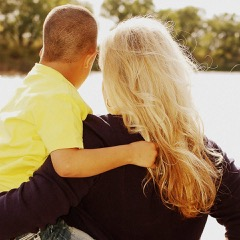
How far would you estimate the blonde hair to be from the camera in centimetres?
153

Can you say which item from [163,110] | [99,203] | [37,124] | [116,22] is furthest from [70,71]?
[116,22]

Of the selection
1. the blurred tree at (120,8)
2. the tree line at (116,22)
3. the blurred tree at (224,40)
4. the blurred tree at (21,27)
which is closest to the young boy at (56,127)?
the tree line at (116,22)

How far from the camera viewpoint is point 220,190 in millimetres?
1647

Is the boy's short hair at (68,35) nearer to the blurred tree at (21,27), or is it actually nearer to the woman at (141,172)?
the woman at (141,172)

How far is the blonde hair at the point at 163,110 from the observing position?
1.53 m

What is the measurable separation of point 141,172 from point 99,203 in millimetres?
166

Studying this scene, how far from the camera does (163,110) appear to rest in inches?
61.1

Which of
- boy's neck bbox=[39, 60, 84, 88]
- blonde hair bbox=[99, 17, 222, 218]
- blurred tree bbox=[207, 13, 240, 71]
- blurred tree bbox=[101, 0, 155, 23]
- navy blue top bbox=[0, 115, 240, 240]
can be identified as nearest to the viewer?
navy blue top bbox=[0, 115, 240, 240]

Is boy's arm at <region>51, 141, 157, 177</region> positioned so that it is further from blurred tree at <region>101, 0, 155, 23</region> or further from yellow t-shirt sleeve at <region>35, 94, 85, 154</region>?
blurred tree at <region>101, 0, 155, 23</region>

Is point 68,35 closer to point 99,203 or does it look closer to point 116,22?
point 99,203

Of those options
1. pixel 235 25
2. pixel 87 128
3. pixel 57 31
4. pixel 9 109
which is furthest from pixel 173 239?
pixel 235 25

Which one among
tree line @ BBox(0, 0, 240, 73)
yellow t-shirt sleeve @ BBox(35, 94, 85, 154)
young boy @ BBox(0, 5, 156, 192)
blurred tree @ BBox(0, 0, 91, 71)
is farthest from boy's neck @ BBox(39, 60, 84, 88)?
blurred tree @ BBox(0, 0, 91, 71)

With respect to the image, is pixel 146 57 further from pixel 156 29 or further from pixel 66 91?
pixel 66 91

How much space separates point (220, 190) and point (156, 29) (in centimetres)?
59
